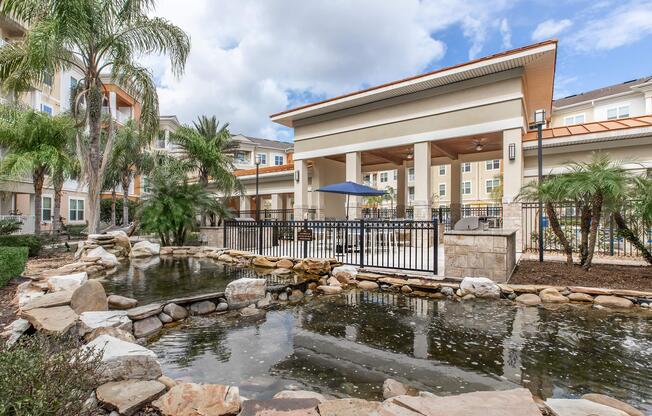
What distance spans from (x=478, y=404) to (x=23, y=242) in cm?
1254

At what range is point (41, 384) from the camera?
188cm

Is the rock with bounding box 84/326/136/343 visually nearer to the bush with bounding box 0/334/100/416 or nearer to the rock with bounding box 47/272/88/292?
the bush with bounding box 0/334/100/416

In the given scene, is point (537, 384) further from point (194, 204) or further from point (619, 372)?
point (194, 204)

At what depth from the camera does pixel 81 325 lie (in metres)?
4.07

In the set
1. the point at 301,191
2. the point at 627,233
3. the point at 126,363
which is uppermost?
the point at 301,191

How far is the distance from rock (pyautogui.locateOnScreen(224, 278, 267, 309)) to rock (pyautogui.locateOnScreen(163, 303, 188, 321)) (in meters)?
0.79

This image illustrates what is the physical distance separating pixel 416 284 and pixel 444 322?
1766mm

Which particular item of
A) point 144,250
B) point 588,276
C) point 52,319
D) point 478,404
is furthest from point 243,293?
point 144,250

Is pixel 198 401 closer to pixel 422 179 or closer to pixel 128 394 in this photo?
pixel 128 394

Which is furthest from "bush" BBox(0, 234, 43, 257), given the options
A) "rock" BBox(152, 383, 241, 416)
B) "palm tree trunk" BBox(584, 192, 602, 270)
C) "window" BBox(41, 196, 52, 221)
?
"window" BBox(41, 196, 52, 221)

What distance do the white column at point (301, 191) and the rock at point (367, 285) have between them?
1070 cm

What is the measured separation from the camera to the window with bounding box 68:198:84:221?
24.7 meters

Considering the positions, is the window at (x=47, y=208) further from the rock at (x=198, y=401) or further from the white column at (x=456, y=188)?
the rock at (x=198, y=401)

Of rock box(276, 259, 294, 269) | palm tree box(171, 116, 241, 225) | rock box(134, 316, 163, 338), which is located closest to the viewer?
rock box(134, 316, 163, 338)
